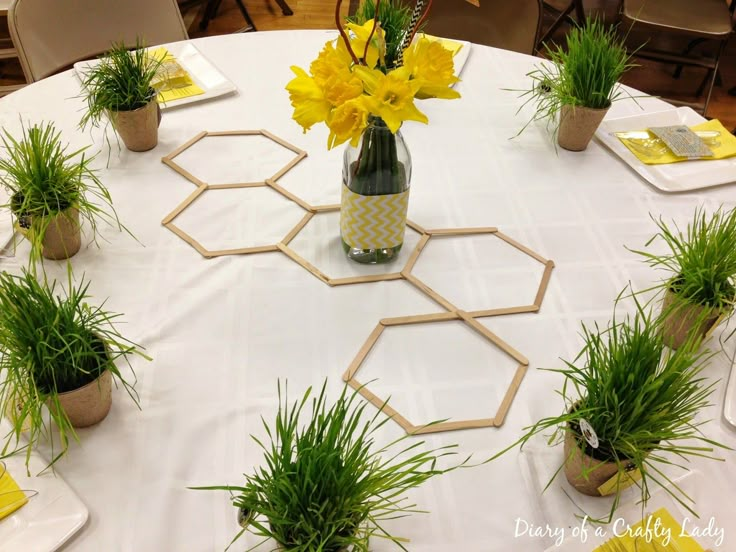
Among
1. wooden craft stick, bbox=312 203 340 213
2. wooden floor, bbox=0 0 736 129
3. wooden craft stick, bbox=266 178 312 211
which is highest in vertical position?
wooden craft stick, bbox=266 178 312 211

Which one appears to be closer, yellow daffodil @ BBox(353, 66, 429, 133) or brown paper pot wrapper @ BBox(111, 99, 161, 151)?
yellow daffodil @ BBox(353, 66, 429, 133)

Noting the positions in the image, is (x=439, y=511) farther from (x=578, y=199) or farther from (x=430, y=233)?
(x=578, y=199)

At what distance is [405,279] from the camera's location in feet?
3.49

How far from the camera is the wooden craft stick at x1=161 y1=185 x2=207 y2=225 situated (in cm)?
113

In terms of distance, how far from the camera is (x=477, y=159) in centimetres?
133

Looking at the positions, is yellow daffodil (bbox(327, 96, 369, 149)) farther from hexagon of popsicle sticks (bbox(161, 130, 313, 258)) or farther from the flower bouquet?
hexagon of popsicle sticks (bbox(161, 130, 313, 258))

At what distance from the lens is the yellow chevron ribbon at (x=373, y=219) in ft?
3.22

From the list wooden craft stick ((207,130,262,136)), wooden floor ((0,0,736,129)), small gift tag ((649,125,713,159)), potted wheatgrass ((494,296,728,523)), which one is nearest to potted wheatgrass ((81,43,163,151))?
→ wooden craft stick ((207,130,262,136))

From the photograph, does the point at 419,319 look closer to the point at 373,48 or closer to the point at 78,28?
the point at 373,48

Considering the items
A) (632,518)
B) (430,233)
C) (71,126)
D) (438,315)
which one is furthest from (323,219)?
(632,518)

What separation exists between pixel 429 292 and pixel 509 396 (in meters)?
→ 0.22

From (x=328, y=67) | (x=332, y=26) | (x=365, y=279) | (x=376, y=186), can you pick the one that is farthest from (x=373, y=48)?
(x=332, y=26)

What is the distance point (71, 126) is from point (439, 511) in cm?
106

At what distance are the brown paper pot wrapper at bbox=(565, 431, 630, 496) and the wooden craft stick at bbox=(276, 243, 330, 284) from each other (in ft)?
1.51
